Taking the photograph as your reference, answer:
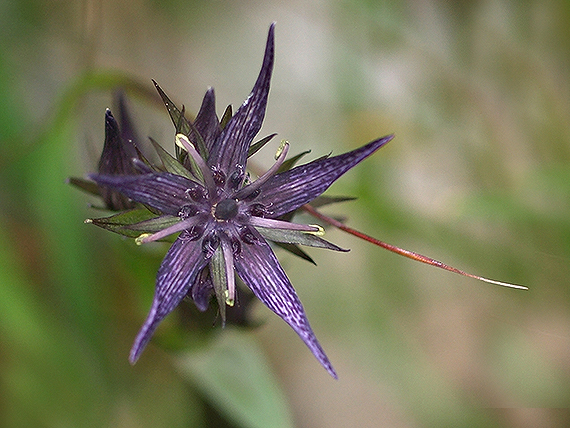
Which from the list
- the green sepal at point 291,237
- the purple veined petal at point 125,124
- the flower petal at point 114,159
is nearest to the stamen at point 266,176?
the green sepal at point 291,237

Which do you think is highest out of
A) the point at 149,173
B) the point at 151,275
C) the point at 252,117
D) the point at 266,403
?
the point at 252,117

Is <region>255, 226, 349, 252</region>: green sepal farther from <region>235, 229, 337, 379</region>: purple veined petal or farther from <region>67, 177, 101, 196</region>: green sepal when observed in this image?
<region>67, 177, 101, 196</region>: green sepal

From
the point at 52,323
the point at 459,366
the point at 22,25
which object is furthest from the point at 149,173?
the point at 459,366

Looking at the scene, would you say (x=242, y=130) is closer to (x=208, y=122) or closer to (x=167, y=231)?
(x=208, y=122)

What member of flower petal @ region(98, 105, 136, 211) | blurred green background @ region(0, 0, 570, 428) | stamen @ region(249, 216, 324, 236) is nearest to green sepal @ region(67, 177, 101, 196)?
flower petal @ region(98, 105, 136, 211)

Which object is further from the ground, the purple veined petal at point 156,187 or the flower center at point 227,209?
the purple veined petal at point 156,187

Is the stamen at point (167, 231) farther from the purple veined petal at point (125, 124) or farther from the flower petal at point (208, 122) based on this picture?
the purple veined petal at point (125, 124)

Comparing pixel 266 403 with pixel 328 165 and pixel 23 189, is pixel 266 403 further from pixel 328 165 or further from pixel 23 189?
pixel 23 189
